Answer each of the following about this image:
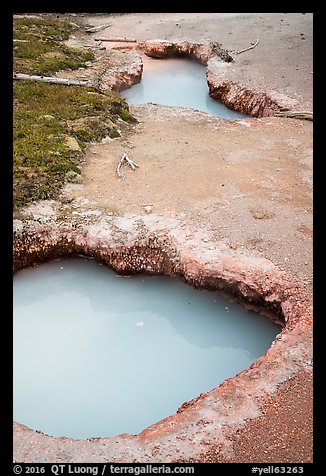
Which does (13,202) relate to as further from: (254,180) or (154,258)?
(254,180)

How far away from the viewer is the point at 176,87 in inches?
992

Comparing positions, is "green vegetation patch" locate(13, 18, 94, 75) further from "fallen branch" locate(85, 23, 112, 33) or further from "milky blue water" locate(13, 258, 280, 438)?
"milky blue water" locate(13, 258, 280, 438)

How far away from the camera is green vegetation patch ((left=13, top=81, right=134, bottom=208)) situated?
1543 cm

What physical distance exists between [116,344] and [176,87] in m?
16.9

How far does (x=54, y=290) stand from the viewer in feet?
43.0

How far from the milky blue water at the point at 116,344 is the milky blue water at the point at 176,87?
38.8 ft

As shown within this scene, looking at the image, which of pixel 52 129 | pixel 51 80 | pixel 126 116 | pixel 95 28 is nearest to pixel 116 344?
pixel 52 129

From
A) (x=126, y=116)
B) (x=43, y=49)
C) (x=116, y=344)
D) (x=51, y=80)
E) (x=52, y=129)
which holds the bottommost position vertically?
(x=116, y=344)

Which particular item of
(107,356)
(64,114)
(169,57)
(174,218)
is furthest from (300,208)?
(169,57)

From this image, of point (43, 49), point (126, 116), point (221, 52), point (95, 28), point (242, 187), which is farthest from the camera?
point (95, 28)

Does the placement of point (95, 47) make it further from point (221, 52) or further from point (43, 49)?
point (221, 52)

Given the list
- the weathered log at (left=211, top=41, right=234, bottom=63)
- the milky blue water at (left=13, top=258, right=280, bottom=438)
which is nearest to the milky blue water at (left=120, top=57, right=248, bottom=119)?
the weathered log at (left=211, top=41, right=234, bottom=63)

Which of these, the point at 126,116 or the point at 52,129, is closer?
the point at 52,129

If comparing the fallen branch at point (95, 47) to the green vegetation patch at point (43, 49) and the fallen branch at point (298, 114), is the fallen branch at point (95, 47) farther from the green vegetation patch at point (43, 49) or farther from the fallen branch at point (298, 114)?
the fallen branch at point (298, 114)
